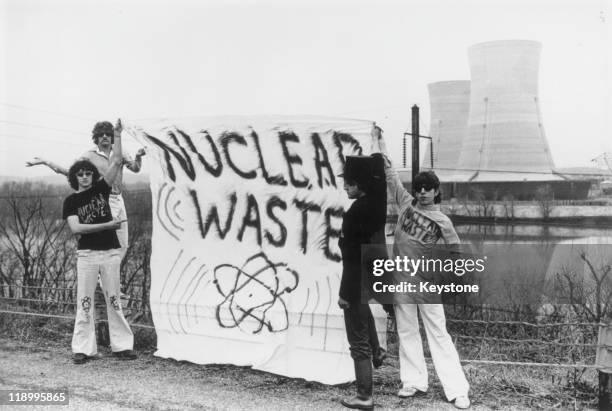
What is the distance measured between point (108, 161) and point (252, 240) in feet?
4.26

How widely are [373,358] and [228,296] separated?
116 cm

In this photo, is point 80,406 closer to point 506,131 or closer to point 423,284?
point 423,284

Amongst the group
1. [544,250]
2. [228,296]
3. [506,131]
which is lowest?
[544,250]

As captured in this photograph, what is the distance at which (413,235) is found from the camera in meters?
3.68

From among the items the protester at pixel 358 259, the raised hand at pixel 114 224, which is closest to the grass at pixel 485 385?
the protester at pixel 358 259

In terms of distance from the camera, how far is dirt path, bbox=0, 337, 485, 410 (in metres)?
3.48

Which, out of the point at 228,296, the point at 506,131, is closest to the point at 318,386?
the point at 228,296

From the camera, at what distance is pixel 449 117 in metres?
47.3

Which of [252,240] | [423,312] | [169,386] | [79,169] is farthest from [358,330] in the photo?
[79,169]

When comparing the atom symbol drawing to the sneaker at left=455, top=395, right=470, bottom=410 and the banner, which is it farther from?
the sneaker at left=455, top=395, right=470, bottom=410

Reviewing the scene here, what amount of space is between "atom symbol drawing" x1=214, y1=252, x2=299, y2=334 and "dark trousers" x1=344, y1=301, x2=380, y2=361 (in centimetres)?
70

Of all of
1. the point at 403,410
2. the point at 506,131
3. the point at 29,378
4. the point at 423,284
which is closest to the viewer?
the point at 403,410

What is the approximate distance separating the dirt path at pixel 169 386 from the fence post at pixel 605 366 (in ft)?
2.32

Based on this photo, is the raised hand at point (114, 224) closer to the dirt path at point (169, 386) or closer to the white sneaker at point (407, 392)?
the dirt path at point (169, 386)
